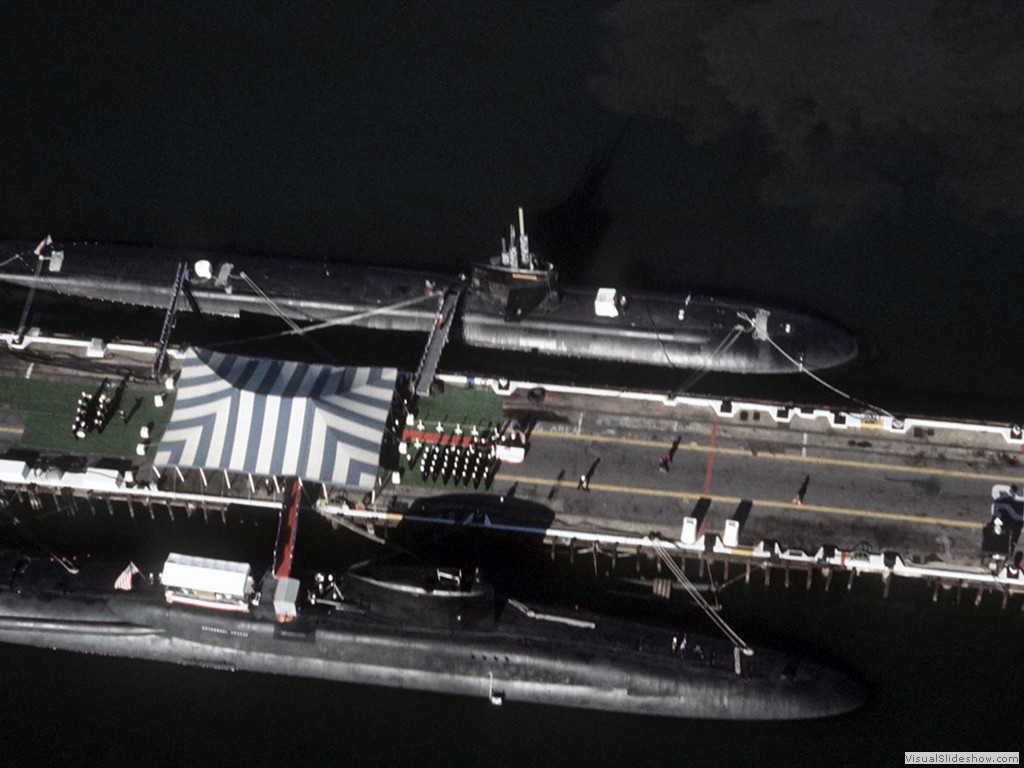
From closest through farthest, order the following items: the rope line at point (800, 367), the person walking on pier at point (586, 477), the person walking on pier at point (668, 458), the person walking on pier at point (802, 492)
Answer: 1. the person walking on pier at point (802, 492)
2. the person walking on pier at point (586, 477)
3. the person walking on pier at point (668, 458)
4. the rope line at point (800, 367)

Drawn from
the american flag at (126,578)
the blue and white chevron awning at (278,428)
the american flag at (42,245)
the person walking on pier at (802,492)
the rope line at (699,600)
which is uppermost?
the american flag at (42,245)

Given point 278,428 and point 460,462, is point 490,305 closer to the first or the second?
point 460,462

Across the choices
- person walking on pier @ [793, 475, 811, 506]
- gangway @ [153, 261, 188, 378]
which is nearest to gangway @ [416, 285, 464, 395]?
gangway @ [153, 261, 188, 378]

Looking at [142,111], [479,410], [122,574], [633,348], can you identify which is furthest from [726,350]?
[142,111]

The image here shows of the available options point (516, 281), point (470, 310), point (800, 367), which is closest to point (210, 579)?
point (470, 310)

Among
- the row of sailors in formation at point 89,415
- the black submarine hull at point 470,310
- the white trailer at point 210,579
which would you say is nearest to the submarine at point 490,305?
the black submarine hull at point 470,310

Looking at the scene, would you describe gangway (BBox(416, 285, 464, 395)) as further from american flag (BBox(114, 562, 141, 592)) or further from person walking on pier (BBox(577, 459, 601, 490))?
american flag (BBox(114, 562, 141, 592))

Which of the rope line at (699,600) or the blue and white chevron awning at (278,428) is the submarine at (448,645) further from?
the blue and white chevron awning at (278,428)
